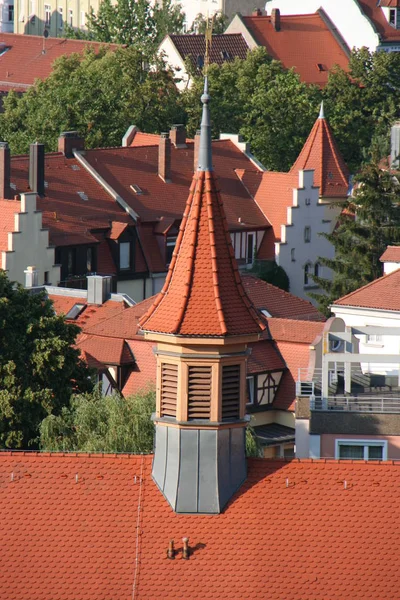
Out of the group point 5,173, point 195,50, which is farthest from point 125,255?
point 195,50

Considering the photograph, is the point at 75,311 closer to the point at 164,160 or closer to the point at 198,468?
the point at 164,160

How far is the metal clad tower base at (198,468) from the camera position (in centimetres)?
3503

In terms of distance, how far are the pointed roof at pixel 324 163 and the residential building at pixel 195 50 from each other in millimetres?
27039

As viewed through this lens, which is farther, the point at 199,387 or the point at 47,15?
the point at 47,15

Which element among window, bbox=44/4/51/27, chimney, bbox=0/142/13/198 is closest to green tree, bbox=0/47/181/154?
chimney, bbox=0/142/13/198

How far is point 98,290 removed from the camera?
75188mm

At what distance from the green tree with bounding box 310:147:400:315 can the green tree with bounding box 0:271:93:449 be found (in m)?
28.6

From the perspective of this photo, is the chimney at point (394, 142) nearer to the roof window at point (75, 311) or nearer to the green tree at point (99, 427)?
the roof window at point (75, 311)

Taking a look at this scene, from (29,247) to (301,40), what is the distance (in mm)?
56045

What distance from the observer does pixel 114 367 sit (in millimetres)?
65312

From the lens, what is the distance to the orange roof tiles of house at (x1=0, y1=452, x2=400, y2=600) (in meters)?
34.2

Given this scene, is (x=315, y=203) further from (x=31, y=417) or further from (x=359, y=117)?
(x=31, y=417)

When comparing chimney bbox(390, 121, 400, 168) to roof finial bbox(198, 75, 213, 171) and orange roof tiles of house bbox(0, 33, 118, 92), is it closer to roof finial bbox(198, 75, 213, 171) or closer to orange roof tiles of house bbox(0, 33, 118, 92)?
orange roof tiles of house bbox(0, 33, 118, 92)

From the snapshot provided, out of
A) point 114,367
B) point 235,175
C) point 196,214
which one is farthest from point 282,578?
point 235,175
